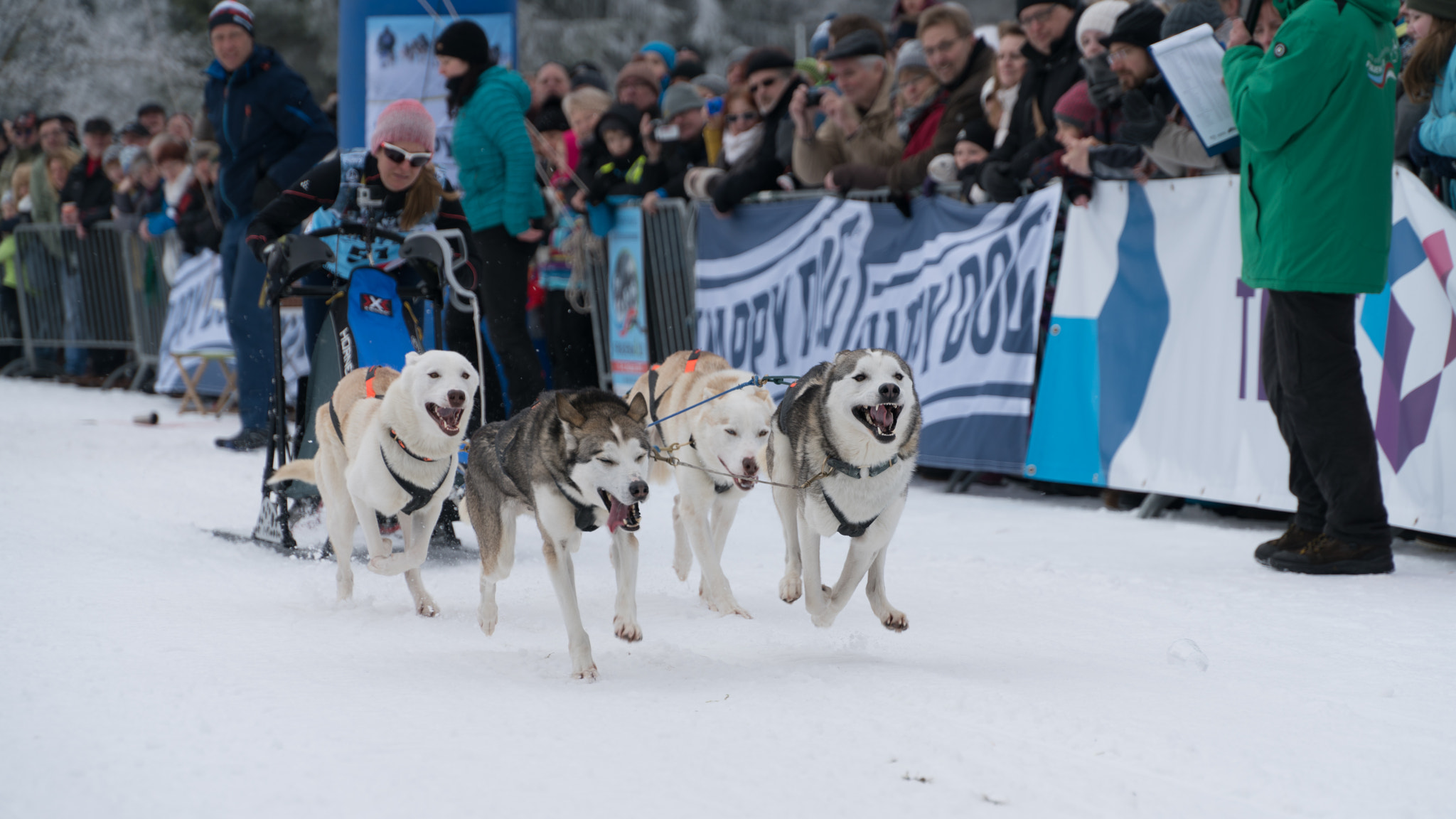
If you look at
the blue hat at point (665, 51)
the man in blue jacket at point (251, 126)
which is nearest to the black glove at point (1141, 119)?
the man in blue jacket at point (251, 126)

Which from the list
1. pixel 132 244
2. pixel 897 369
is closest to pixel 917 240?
pixel 897 369

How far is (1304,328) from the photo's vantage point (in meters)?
4.57

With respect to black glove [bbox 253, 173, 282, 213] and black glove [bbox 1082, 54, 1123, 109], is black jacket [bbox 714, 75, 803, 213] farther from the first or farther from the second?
black glove [bbox 253, 173, 282, 213]

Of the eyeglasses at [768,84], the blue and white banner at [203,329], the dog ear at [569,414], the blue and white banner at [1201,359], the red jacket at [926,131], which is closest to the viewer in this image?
the dog ear at [569,414]

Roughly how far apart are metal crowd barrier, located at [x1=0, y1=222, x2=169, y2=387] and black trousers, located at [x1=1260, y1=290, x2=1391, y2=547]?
425 inches

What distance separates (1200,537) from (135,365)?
11.0 m

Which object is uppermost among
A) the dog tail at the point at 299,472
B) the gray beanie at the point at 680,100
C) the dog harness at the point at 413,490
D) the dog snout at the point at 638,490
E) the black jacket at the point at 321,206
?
the gray beanie at the point at 680,100

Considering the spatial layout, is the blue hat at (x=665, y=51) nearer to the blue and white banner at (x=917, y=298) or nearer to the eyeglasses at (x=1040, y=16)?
the blue and white banner at (x=917, y=298)

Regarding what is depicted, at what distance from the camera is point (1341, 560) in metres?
4.52

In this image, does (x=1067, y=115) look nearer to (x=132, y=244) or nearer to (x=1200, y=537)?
(x=1200, y=537)

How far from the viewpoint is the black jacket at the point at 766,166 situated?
25.5 ft

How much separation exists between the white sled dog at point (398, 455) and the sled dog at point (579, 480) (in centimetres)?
34

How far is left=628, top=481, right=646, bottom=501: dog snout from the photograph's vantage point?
3.18m

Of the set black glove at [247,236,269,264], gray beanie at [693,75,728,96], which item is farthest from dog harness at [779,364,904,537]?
gray beanie at [693,75,728,96]
